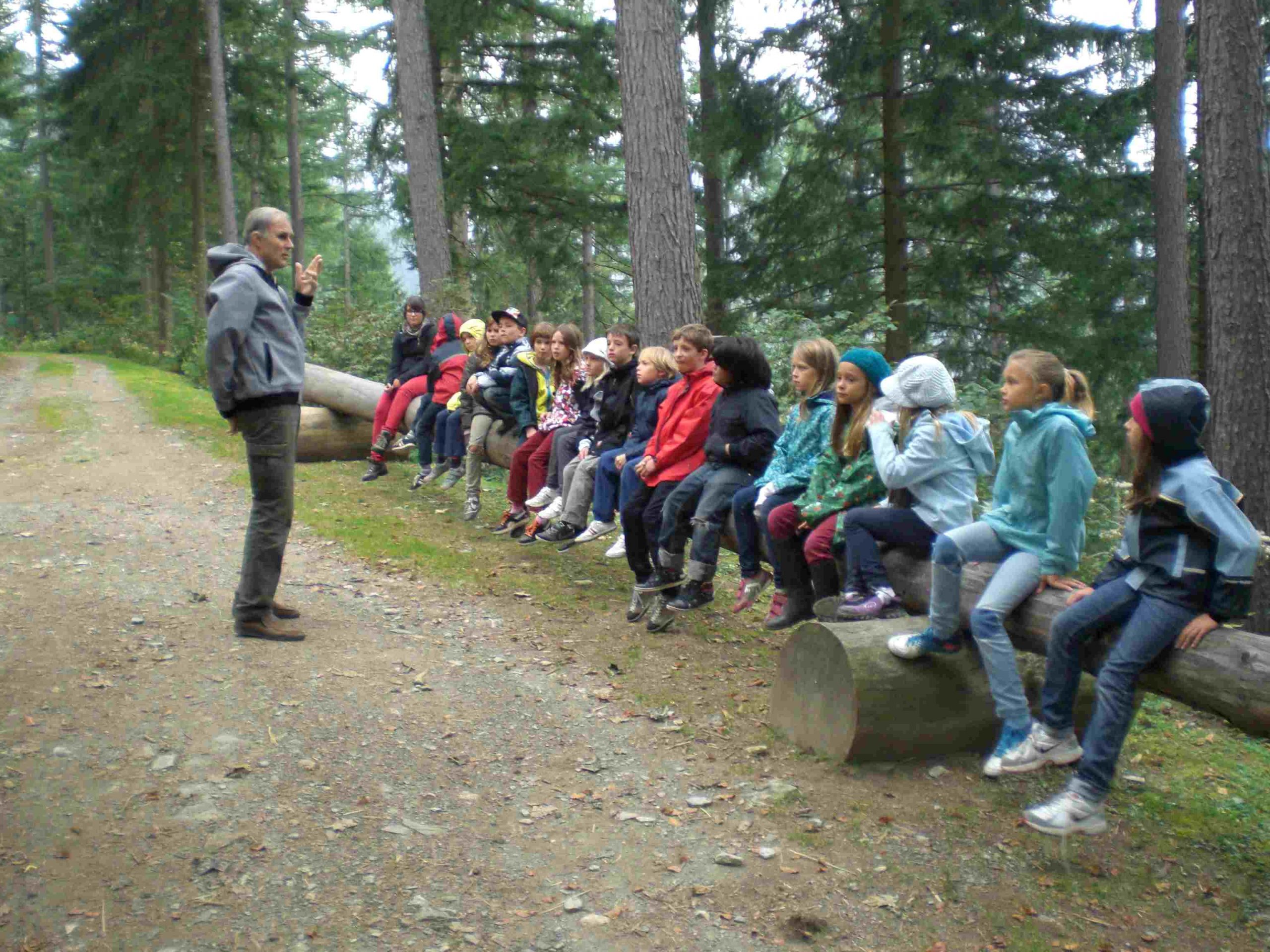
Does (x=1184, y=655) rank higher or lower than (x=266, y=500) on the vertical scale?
lower

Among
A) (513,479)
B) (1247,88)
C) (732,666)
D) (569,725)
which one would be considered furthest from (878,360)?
(1247,88)

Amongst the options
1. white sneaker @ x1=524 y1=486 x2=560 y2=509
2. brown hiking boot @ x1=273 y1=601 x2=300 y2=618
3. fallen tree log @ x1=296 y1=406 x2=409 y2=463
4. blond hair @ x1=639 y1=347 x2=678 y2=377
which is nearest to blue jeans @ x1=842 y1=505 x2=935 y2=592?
blond hair @ x1=639 y1=347 x2=678 y2=377

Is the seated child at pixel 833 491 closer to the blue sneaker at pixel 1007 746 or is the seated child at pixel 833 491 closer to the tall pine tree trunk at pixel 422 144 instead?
the blue sneaker at pixel 1007 746

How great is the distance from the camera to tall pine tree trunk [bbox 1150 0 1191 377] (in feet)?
46.5

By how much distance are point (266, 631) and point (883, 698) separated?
3.59 m

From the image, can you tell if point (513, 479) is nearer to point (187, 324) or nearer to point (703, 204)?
point (703, 204)

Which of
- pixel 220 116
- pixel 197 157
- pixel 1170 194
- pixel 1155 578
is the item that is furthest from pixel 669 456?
pixel 197 157

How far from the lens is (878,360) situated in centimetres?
586

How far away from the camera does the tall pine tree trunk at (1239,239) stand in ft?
28.3

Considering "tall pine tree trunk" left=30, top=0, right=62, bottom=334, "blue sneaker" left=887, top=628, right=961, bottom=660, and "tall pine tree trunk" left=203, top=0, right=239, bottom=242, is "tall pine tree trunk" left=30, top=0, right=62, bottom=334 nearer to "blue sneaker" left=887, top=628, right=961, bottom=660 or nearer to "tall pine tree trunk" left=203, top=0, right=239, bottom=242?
"tall pine tree trunk" left=203, top=0, right=239, bottom=242

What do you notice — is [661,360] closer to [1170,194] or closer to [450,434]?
[450,434]

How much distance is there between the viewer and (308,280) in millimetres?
6422

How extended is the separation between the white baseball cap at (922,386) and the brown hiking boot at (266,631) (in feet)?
12.0

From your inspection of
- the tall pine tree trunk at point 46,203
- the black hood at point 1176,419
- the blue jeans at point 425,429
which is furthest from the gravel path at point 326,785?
the tall pine tree trunk at point 46,203
